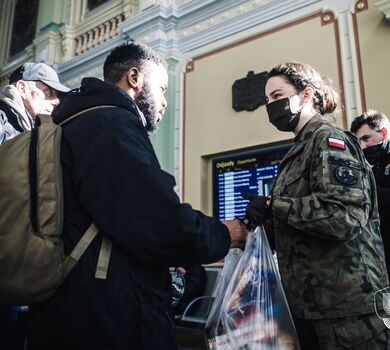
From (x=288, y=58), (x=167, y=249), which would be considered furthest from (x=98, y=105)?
(x=288, y=58)

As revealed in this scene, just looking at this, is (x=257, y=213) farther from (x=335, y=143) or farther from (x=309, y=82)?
(x=309, y=82)

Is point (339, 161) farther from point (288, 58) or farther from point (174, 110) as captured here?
point (174, 110)

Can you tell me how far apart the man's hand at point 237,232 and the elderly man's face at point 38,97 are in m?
1.23

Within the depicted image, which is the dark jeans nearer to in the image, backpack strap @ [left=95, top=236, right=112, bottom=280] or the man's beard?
backpack strap @ [left=95, top=236, right=112, bottom=280]

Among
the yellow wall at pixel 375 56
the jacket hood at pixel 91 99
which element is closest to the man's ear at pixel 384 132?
the yellow wall at pixel 375 56

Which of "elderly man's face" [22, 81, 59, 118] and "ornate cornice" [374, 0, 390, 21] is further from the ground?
"ornate cornice" [374, 0, 390, 21]

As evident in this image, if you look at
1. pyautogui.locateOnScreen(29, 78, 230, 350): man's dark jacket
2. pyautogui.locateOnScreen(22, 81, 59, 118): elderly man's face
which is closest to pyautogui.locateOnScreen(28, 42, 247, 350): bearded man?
pyautogui.locateOnScreen(29, 78, 230, 350): man's dark jacket

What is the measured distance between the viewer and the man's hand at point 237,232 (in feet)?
3.85

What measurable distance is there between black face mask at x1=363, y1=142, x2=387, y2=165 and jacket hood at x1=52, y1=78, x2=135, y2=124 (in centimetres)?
162

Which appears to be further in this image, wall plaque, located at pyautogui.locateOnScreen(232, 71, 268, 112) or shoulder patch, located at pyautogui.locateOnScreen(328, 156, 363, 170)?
wall plaque, located at pyautogui.locateOnScreen(232, 71, 268, 112)

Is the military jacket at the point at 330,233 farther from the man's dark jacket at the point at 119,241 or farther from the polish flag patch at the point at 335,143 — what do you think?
the man's dark jacket at the point at 119,241

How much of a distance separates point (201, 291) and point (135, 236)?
102 inches

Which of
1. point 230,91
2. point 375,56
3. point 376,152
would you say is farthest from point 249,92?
point 376,152

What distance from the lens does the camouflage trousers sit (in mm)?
1068
